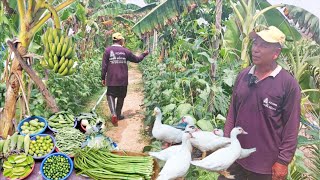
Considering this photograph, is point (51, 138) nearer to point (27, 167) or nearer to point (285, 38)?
point (27, 167)

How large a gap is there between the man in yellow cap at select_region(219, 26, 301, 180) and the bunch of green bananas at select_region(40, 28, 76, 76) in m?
1.27

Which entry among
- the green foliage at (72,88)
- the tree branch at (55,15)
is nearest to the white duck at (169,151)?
the green foliage at (72,88)

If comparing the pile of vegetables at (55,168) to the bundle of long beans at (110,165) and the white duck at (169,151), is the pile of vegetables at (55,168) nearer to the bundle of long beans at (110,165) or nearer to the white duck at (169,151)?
the bundle of long beans at (110,165)

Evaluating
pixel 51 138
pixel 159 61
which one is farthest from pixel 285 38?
pixel 51 138

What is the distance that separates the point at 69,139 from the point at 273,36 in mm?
1711

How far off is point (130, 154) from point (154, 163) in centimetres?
21

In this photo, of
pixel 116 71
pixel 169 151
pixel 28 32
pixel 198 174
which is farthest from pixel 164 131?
pixel 28 32

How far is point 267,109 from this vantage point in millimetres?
2363

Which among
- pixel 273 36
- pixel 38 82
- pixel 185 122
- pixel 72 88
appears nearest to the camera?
pixel 273 36

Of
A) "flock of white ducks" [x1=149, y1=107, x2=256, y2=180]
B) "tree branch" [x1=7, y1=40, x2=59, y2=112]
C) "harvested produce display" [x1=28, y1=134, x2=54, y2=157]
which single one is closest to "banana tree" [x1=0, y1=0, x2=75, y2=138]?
"tree branch" [x1=7, y1=40, x2=59, y2=112]

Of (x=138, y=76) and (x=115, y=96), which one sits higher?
(x=138, y=76)

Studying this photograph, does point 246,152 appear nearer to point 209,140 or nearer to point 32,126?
point 209,140

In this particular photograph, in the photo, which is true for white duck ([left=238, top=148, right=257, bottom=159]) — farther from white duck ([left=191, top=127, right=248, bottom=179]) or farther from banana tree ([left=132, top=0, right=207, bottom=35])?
banana tree ([left=132, top=0, right=207, bottom=35])

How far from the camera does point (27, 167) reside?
2.71 meters
